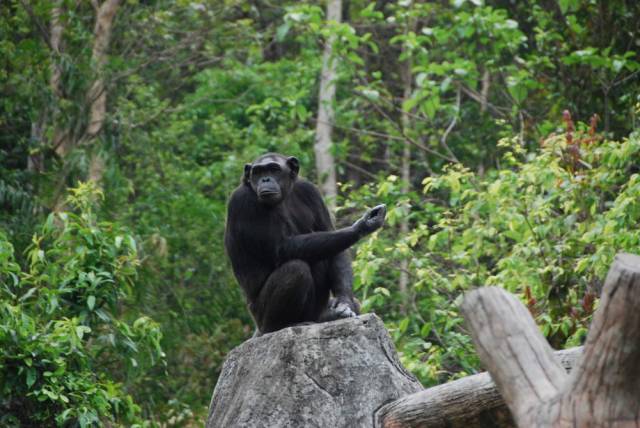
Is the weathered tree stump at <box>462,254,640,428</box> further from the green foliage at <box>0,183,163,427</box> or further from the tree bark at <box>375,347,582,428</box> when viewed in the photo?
the green foliage at <box>0,183,163,427</box>

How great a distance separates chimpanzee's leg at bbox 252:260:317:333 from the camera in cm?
768

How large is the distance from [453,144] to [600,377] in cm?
1402

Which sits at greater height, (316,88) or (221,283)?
(316,88)

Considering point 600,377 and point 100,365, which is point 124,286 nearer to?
point 100,365

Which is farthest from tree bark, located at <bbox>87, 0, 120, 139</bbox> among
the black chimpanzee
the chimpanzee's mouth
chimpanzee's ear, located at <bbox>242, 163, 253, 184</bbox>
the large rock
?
the large rock

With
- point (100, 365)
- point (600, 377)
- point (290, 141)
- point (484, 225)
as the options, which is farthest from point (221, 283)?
point (600, 377)

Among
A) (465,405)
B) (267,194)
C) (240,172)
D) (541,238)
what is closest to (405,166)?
(240,172)

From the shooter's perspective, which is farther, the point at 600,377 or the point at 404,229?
the point at 404,229

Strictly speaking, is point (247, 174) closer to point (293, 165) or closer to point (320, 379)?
point (293, 165)

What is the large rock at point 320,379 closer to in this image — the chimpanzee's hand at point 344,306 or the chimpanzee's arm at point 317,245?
the chimpanzee's hand at point 344,306

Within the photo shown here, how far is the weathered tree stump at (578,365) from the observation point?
3654 mm

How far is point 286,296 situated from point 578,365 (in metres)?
3.99

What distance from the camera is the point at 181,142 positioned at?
755 inches

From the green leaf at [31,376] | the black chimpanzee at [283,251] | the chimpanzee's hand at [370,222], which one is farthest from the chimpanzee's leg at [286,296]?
the green leaf at [31,376]
